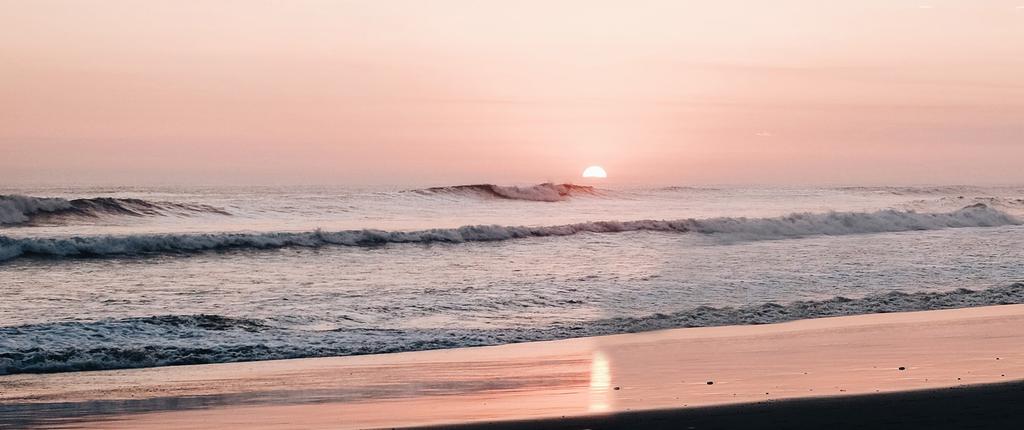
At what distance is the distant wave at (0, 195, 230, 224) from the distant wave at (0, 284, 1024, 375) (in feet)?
62.2

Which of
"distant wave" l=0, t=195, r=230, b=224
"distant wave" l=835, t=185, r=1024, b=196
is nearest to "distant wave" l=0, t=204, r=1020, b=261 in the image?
"distant wave" l=0, t=195, r=230, b=224

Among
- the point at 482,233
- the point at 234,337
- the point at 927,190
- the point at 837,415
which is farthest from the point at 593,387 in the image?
the point at 927,190

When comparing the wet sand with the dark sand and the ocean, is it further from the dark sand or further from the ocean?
the ocean

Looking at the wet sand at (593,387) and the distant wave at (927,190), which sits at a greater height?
the wet sand at (593,387)

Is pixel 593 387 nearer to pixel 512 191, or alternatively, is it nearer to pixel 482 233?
pixel 482 233

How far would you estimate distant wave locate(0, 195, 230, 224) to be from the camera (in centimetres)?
2936

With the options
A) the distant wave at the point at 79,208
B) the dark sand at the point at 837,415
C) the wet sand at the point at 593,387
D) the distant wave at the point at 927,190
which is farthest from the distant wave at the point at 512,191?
the dark sand at the point at 837,415

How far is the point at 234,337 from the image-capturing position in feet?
40.2

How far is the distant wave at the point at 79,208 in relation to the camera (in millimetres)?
29359

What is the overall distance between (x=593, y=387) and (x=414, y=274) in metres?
11.5

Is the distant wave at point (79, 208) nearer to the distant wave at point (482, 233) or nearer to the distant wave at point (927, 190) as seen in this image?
the distant wave at point (482, 233)

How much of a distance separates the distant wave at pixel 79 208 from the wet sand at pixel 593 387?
21.7 m

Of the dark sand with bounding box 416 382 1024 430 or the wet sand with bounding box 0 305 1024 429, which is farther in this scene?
the wet sand with bounding box 0 305 1024 429

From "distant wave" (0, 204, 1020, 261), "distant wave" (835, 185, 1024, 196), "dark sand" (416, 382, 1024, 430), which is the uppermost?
"dark sand" (416, 382, 1024, 430)
